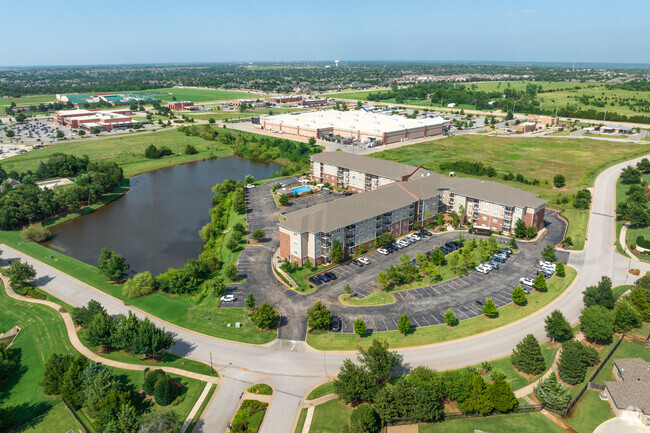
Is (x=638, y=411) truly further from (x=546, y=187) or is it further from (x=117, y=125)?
(x=117, y=125)

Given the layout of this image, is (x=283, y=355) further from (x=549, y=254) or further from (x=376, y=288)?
(x=549, y=254)

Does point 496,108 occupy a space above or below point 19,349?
above

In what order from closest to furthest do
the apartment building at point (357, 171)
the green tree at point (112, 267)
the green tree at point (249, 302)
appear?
the green tree at point (249, 302)
the green tree at point (112, 267)
the apartment building at point (357, 171)

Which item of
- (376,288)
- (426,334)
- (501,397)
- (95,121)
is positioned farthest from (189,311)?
(95,121)

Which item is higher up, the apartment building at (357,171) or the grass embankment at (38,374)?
the apartment building at (357,171)

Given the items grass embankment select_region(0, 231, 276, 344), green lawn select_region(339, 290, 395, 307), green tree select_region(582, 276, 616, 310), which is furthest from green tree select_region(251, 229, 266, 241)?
green tree select_region(582, 276, 616, 310)

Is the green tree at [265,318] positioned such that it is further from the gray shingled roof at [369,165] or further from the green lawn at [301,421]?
the gray shingled roof at [369,165]

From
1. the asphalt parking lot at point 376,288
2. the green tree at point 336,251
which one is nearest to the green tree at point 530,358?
the asphalt parking lot at point 376,288

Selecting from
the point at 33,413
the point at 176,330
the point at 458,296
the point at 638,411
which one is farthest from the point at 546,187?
the point at 33,413
